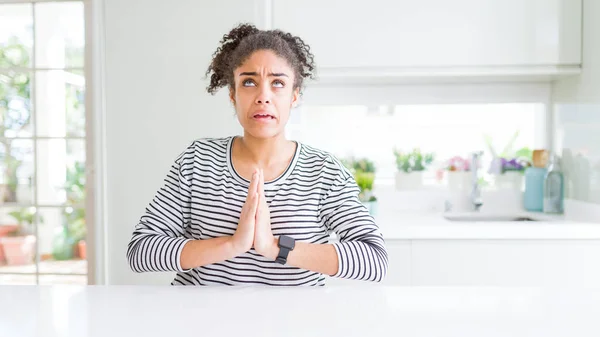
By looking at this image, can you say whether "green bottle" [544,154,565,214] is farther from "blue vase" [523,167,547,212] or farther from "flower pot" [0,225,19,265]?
"flower pot" [0,225,19,265]

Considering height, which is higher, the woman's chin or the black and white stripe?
the woman's chin

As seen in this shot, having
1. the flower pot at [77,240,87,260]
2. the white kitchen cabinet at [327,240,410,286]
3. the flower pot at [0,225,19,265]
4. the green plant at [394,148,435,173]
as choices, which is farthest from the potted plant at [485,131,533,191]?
the flower pot at [0,225,19,265]

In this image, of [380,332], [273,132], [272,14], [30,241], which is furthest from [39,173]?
[380,332]

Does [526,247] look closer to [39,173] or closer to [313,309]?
[313,309]

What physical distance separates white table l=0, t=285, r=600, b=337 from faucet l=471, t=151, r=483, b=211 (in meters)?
1.76

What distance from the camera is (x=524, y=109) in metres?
3.02

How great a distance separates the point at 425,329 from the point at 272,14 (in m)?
1.98

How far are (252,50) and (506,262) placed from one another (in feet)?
4.93

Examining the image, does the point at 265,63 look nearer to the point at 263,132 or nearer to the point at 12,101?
the point at 263,132

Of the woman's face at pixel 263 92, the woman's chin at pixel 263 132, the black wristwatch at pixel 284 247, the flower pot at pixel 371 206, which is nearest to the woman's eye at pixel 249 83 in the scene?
the woman's face at pixel 263 92

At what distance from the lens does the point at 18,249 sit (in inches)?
123

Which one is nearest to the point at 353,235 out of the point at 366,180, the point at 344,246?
the point at 344,246

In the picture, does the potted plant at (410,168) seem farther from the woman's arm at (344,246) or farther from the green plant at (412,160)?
the woman's arm at (344,246)

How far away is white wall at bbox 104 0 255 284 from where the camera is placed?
2.63 m
